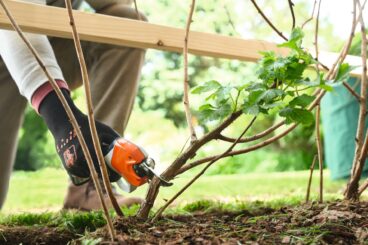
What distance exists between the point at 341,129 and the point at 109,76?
2.10 meters

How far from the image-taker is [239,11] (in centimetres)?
862

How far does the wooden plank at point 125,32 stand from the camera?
3.62ft

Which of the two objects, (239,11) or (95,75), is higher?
(239,11)

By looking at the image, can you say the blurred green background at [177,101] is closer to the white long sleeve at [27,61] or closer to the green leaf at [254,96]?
the white long sleeve at [27,61]

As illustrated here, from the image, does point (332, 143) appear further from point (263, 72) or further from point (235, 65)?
point (235, 65)

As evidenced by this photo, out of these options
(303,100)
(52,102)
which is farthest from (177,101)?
(303,100)

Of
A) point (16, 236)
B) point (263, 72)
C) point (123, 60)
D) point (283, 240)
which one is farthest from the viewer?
point (123, 60)

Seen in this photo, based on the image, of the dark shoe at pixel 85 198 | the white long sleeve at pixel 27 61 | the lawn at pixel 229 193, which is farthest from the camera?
the lawn at pixel 229 193

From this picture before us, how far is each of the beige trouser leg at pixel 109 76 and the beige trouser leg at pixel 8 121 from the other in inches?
8.8

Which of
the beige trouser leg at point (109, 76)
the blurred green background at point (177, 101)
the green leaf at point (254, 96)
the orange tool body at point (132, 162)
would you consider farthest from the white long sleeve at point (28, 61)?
the blurred green background at point (177, 101)

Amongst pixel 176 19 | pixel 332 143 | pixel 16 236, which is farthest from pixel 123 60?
Answer: pixel 176 19

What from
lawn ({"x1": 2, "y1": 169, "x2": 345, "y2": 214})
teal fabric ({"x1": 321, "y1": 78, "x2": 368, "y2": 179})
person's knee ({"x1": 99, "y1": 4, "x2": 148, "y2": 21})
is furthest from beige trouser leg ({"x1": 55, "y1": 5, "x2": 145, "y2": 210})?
teal fabric ({"x1": 321, "y1": 78, "x2": 368, "y2": 179})

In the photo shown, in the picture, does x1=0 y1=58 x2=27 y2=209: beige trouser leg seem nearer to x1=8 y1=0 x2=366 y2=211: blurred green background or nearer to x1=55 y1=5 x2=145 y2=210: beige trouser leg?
x1=55 y1=5 x2=145 y2=210: beige trouser leg

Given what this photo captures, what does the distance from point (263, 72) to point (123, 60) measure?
3.58ft
